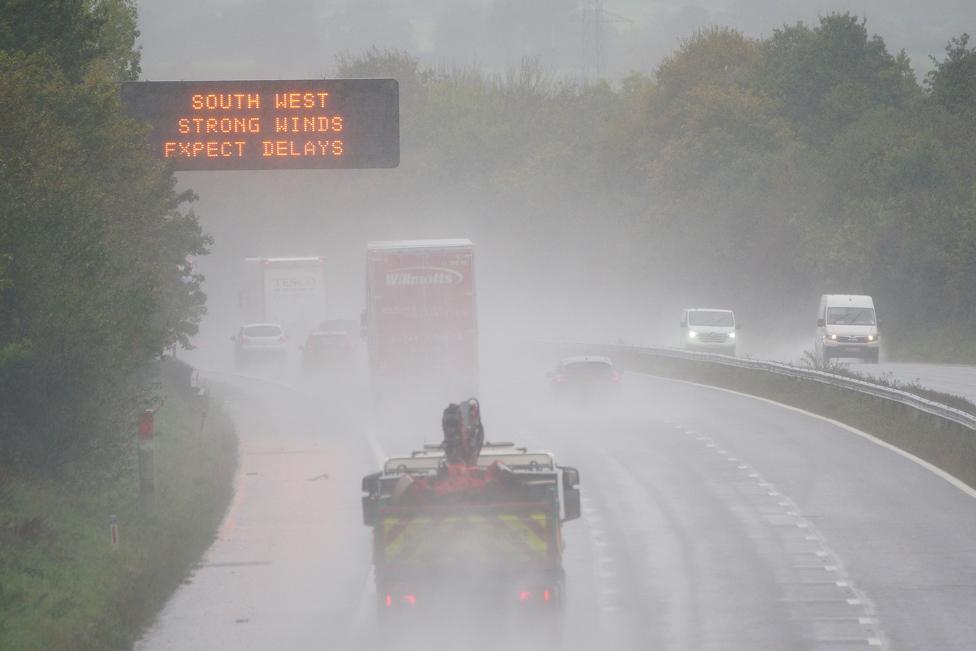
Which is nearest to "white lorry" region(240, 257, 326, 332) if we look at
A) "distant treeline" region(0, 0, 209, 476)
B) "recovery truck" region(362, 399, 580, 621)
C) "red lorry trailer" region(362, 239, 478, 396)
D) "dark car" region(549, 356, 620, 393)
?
"dark car" region(549, 356, 620, 393)

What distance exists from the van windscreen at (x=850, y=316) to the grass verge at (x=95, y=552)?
34.5m

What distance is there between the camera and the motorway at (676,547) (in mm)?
16234

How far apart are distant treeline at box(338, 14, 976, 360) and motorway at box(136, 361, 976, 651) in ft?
115

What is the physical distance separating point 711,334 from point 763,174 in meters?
24.1

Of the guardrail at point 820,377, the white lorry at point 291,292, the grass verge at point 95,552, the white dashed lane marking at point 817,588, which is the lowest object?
the white dashed lane marking at point 817,588

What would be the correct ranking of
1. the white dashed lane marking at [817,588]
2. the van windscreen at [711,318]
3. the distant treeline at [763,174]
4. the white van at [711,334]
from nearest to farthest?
the white dashed lane marking at [817,588] → the white van at [711,334] → the van windscreen at [711,318] → the distant treeline at [763,174]

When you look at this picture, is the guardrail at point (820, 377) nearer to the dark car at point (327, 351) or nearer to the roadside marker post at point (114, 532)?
the dark car at point (327, 351)

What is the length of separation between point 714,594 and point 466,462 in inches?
187

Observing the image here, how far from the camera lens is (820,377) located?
1612 inches

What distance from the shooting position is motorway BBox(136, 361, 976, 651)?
53.3ft

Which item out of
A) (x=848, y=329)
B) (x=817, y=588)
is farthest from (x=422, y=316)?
(x=848, y=329)

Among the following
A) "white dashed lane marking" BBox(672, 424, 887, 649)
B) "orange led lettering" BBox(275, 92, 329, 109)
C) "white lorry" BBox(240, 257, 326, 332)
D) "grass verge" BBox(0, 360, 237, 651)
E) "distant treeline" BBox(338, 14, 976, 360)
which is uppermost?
"distant treeline" BBox(338, 14, 976, 360)

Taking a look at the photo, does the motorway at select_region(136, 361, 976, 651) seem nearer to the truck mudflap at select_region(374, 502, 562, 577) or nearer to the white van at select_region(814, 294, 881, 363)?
the truck mudflap at select_region(374, 502, 562, 577)

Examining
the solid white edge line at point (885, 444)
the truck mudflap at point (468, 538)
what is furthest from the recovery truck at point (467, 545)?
the solid white edge line at point (885, 444)
